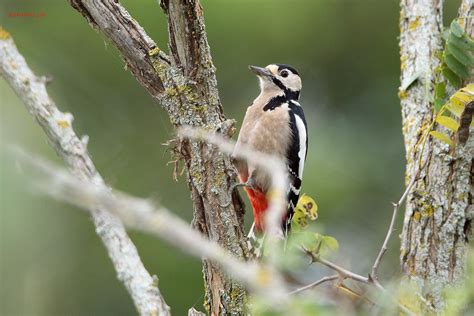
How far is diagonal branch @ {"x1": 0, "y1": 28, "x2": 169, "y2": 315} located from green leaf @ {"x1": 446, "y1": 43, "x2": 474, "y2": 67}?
1.54 metres

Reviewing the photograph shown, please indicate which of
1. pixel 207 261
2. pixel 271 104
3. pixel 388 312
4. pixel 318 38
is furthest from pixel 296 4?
pixel 388 312

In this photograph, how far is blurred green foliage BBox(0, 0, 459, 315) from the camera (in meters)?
5.96

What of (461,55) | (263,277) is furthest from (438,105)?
(263,277)

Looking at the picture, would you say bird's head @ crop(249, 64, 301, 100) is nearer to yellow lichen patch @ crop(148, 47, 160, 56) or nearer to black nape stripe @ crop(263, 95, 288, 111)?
black nape stripe @ crop(263, 95, 288, 111)

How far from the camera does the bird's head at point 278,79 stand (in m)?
3.90

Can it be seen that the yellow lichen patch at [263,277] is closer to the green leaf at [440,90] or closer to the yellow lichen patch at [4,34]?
the yellow lichen patch at [4,34]

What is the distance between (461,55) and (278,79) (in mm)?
1355

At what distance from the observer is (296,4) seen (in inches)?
297

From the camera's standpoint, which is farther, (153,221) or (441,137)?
(441,137)

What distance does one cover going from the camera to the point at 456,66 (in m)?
2.72

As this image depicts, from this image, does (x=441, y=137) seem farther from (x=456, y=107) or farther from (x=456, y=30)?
(x=456, y=30)

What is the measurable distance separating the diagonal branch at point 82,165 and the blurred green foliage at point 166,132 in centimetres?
355

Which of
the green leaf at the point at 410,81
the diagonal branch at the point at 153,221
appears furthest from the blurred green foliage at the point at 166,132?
the diagonal branch at the point at 153,221

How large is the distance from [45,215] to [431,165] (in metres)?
4.10
